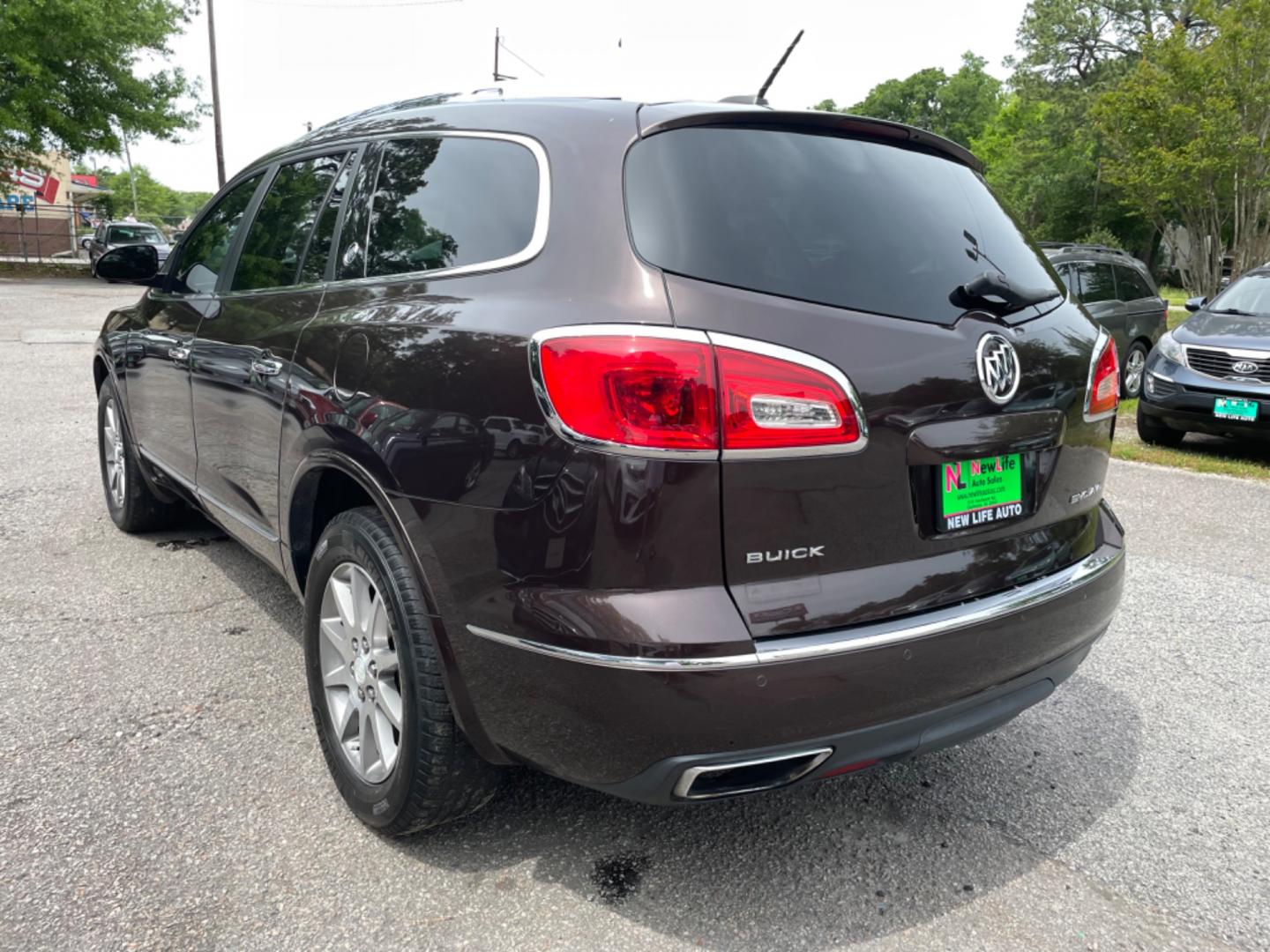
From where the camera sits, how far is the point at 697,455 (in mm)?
1887

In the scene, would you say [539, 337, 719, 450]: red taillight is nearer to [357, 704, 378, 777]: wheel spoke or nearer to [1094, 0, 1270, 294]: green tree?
[357, 704, 378, 777]: wheel spoke

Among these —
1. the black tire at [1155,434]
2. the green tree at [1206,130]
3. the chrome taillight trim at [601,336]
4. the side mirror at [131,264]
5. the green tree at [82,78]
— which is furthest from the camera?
the green tree at [82,78]

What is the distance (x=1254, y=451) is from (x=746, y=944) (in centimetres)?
834

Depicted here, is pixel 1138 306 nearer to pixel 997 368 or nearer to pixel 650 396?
pixel 997 368

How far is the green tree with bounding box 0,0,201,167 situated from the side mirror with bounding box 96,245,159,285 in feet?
86.9

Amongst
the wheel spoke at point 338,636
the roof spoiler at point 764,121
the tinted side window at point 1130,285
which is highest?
the roof spoiler at point 764,121

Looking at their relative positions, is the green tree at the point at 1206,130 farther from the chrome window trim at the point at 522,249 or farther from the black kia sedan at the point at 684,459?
the chrome window trim at the point at 522,249

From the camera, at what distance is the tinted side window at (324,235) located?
295cm

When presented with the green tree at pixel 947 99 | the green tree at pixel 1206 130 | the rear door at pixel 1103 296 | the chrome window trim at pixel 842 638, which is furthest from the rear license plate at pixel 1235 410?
the green tree at pixel 947 99

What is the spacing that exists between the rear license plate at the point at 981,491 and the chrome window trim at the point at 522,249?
0.99 m

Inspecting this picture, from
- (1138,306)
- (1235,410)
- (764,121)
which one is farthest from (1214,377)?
(764,121)

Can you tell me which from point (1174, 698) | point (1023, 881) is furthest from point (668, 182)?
point (1174, 698)

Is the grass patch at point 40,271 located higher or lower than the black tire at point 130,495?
higher

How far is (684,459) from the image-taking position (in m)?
1.88
